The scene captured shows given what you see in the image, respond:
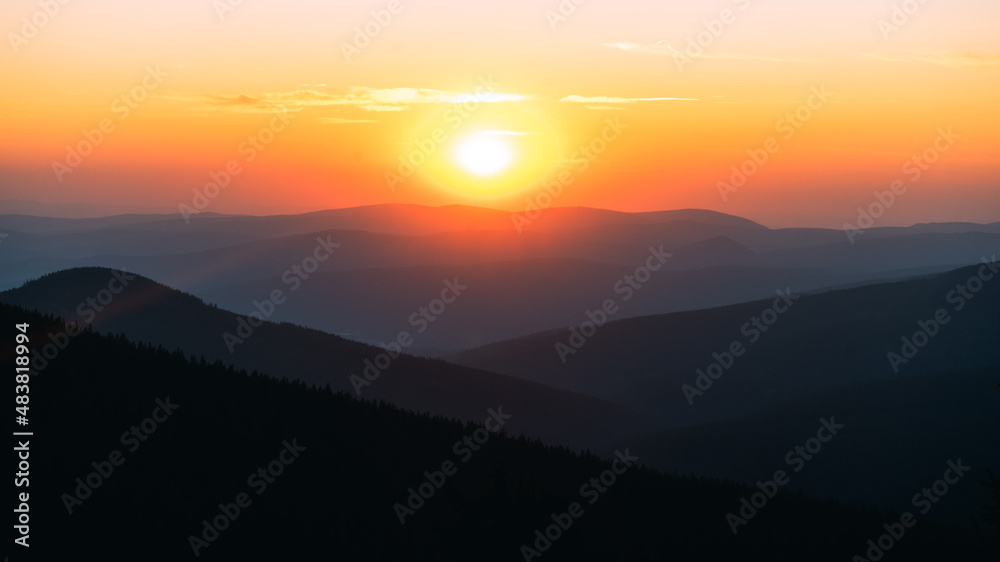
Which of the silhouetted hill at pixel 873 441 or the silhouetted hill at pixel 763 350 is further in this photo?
the silhouetted hill at pixel 763 350

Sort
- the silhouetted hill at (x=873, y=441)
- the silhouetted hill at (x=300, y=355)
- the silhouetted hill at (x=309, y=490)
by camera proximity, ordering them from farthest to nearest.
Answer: the silhouetted hill at (x=300, y=355), the silhouetted hill at (x=873, y=441), the silhouetted hill at (x=309, y=490)

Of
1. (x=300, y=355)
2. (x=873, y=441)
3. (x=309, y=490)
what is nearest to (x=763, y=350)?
(x=873, y=441)

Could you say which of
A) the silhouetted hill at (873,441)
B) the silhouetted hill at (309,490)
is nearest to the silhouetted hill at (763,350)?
the silhouetted hill at (873,441)

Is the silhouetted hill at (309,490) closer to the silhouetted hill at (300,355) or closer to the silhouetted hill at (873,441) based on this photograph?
the silhouetted hill at (873,441)

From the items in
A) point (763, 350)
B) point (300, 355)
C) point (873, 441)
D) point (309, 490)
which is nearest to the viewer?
point (309, 490)

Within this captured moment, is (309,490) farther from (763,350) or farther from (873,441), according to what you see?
(763,350)

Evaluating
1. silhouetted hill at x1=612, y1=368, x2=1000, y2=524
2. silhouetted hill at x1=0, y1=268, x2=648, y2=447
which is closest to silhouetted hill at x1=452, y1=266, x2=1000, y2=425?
silhouetted hill at x1=612, y1=368, x2=1000, y2=524

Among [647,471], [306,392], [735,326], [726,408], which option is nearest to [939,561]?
[647,471]
